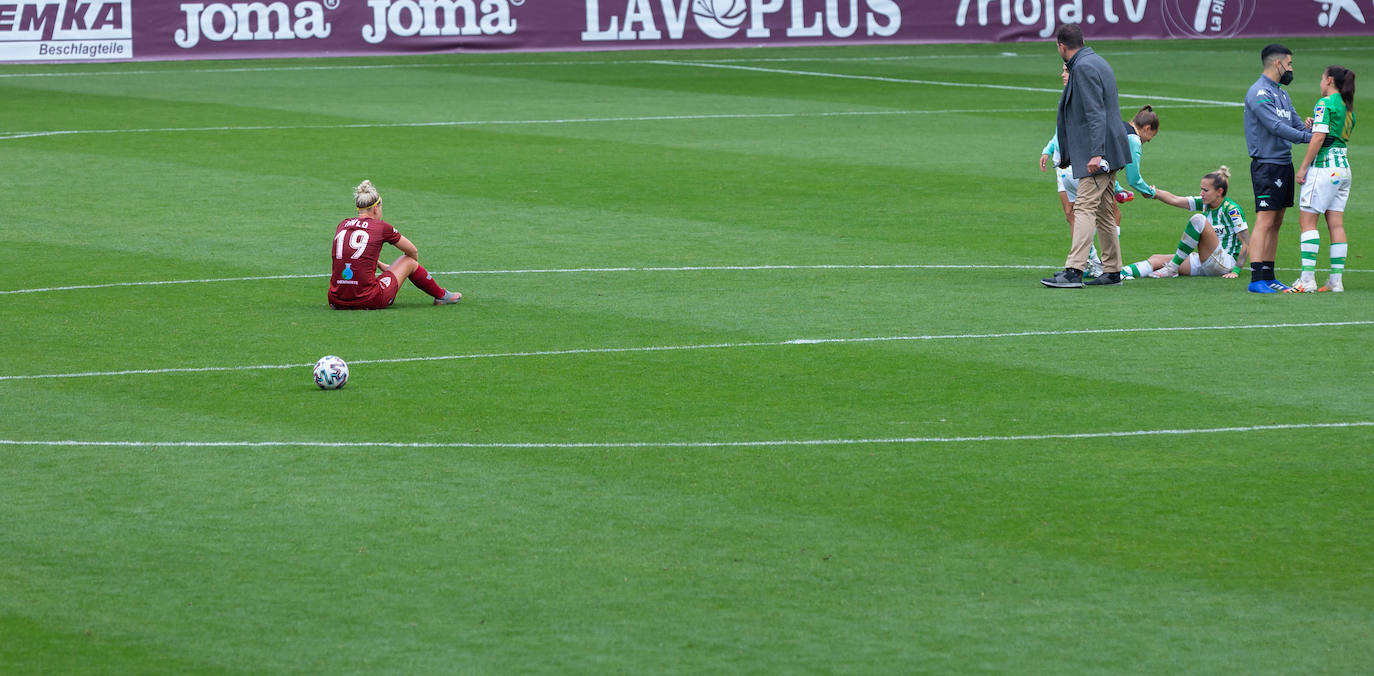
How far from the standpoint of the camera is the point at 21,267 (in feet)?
51.5

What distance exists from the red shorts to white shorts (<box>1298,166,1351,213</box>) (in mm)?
6548

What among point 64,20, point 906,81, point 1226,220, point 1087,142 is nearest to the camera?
point 1087,142

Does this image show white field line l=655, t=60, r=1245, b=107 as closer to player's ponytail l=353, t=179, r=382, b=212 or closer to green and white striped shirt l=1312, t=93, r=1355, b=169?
green and white striped shirt l=1312, t=93, r=1355, b=169

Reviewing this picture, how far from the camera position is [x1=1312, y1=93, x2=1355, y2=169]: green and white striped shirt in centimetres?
1384

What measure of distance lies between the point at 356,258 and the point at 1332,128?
6.90 meters

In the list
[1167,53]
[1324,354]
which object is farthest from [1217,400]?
[1167,53]

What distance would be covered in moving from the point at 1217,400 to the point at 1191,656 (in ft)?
13.4

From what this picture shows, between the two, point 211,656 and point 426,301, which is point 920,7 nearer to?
point 426,301

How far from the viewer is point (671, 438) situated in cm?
973

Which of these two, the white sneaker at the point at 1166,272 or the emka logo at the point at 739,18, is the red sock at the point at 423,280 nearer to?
the white sneaker at the point at 1166,272

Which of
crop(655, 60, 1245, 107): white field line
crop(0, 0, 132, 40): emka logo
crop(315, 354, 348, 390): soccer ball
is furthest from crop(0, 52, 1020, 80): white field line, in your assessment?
crop(315, 354, 348, 390): soccer ball

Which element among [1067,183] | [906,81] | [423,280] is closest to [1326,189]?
[1067,183]

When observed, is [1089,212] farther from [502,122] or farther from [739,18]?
[739,18]

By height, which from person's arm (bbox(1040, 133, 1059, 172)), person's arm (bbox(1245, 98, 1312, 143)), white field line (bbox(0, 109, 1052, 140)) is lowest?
white field line (bbox(0, 109, 1052, 140))
